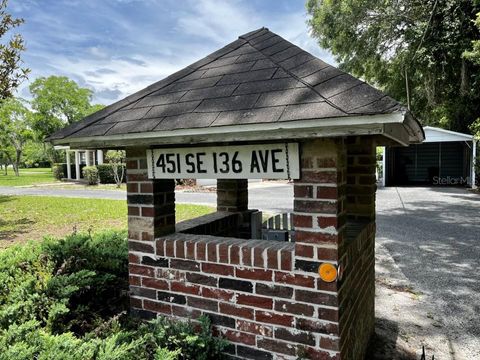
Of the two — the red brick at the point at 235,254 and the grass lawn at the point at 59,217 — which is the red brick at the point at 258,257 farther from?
the grass lawn at the point at 59,217

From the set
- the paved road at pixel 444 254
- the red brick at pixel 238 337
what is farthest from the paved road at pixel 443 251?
the red brick at pixel 238 337

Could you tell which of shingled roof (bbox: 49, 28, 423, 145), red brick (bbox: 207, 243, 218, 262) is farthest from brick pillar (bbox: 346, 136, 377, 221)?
red brick (bbox: 207, 243, 218, 262)

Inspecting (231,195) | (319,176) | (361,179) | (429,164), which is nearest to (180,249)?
(319,176)

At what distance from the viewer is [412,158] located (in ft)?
70.8

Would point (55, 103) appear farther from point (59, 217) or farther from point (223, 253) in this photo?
point (223, 253)

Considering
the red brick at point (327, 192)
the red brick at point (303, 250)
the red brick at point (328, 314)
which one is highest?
the red brick at point (327, 192)

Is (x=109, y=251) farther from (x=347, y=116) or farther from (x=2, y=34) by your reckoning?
(x=2, y=34)

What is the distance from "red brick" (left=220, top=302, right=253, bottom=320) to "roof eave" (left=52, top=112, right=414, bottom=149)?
3.96 ft

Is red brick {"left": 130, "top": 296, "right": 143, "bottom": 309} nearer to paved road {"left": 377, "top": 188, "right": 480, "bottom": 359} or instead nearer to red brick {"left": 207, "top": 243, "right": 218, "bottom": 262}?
red brick {"left": 207, "top": 243, "right": 218, "bottom": 262}

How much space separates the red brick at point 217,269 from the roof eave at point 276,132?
94 centimetres

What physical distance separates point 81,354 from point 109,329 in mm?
661

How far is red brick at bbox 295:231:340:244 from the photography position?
7.18ft

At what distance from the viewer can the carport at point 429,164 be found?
1986 centimetres

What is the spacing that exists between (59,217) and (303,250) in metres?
10.4
